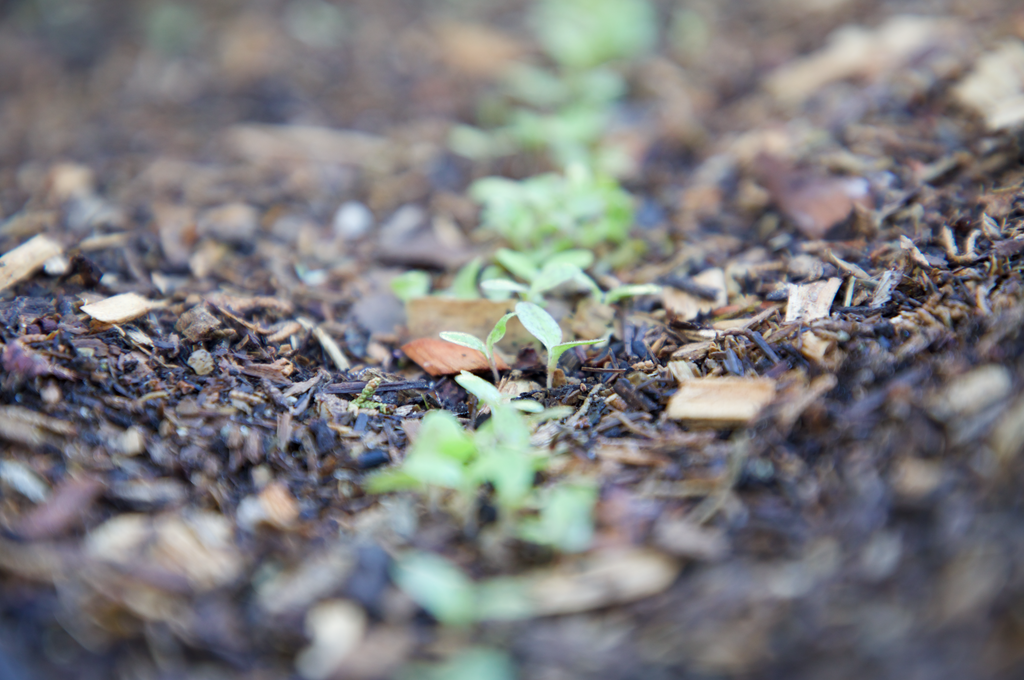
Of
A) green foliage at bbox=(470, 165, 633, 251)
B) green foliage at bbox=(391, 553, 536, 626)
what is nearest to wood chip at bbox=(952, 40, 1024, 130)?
green foliage at bbox=(470, 165, 633, 251)

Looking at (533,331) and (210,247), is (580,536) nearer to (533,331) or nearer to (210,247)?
(533,331)

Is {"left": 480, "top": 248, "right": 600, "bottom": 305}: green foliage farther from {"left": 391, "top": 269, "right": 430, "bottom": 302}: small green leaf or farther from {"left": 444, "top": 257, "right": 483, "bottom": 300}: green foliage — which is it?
{"left": 391, "top": 269, "right": 430, "bottom": 302}: small green leaf

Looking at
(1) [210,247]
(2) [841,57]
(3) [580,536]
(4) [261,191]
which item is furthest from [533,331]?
(2) [841,57]

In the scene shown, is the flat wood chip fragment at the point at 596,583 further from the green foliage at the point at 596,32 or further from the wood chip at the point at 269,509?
the green foliage at the point at 596,32

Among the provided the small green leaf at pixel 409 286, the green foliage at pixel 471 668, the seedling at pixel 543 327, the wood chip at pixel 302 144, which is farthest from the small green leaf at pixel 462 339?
the wood chip at pixel 302 144

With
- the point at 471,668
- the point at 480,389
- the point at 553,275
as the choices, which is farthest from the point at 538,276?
the point at 471,668

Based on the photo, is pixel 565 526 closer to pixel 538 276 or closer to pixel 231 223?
pixel 538 276

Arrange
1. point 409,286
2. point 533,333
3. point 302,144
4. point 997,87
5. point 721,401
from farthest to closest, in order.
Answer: point 302,144
point 997,87
point 409,286
point 533,333
point 721,401
